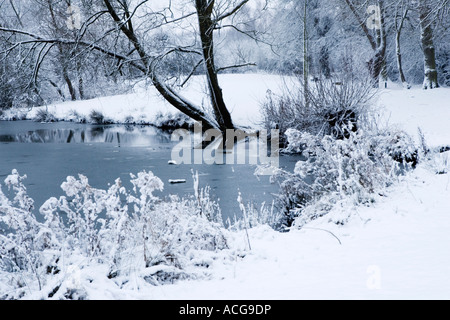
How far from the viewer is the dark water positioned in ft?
26.8

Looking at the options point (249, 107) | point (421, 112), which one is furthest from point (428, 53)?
point (249, 107)

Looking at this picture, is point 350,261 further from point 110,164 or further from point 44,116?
point 44,116

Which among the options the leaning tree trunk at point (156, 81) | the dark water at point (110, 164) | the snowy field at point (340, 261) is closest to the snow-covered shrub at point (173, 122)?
the dark water at point (110, 164)

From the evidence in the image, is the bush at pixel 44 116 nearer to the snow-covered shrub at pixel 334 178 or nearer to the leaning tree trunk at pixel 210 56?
the leaning tree trunk at pixel 210 56

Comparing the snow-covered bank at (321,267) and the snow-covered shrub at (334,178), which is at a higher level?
the snow-covered shrub at (334,178)

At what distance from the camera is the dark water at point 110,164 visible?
26.8ft

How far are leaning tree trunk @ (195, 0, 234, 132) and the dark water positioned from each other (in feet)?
7.16

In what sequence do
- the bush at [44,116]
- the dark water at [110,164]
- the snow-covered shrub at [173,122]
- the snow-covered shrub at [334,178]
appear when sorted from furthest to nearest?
the bush at [44,116]
the snow-covered shrub at [173,122]
the dark water at [110,164]
the snow-covered shrub at [334,178]

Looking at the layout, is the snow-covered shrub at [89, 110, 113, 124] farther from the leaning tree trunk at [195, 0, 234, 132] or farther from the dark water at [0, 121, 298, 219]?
the leaning tree trunk at [195, 0, 234, 132]

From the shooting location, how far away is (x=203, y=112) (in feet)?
48.6

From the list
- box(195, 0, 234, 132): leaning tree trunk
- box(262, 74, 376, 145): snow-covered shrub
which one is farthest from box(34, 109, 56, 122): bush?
box(262, 74, 376, 145): snow-covered shrub

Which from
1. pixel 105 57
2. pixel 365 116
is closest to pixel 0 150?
pixel 105 57

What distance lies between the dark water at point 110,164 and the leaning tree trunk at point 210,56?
2.18 meters

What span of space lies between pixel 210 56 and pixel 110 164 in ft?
16.2
